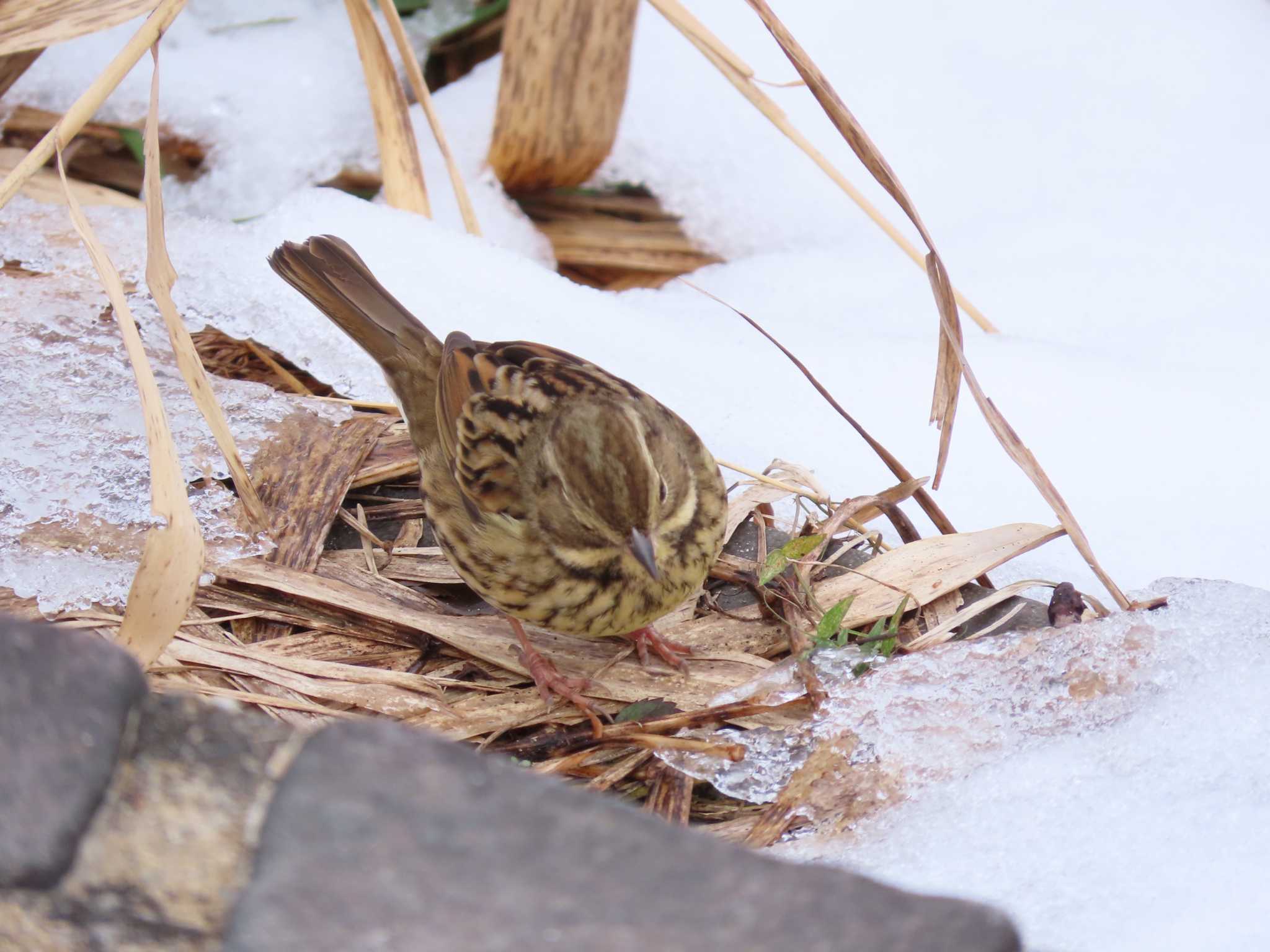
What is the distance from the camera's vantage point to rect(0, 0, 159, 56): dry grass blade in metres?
3.37

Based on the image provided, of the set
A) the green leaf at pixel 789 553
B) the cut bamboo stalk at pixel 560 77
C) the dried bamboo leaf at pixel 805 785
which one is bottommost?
the dried bamboo leaf at pixel 805 785

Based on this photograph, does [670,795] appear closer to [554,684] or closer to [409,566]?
[554,684]

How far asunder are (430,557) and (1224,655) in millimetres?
2276

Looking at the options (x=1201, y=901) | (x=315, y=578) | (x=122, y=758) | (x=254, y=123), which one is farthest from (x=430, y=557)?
(x=254, y=123)

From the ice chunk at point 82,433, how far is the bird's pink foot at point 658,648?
1.14 metres

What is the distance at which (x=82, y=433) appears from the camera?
3.98m

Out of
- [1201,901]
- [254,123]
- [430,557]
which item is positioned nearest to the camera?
[1201,901]

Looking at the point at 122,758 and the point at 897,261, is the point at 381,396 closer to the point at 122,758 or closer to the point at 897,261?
the point at 897,261

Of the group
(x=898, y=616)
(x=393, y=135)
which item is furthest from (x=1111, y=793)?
(x=393, y=135)

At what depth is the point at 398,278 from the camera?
484 cm

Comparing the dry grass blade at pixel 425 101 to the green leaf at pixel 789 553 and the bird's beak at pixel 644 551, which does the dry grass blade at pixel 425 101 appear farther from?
the bird's beak at pixel 644 551

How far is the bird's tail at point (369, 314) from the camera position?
4.29 metres

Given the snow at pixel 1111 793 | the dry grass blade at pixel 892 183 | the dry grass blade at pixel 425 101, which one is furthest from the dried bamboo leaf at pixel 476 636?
the dry grass blade at pixel 425 101

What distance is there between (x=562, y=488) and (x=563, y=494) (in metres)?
0.02
